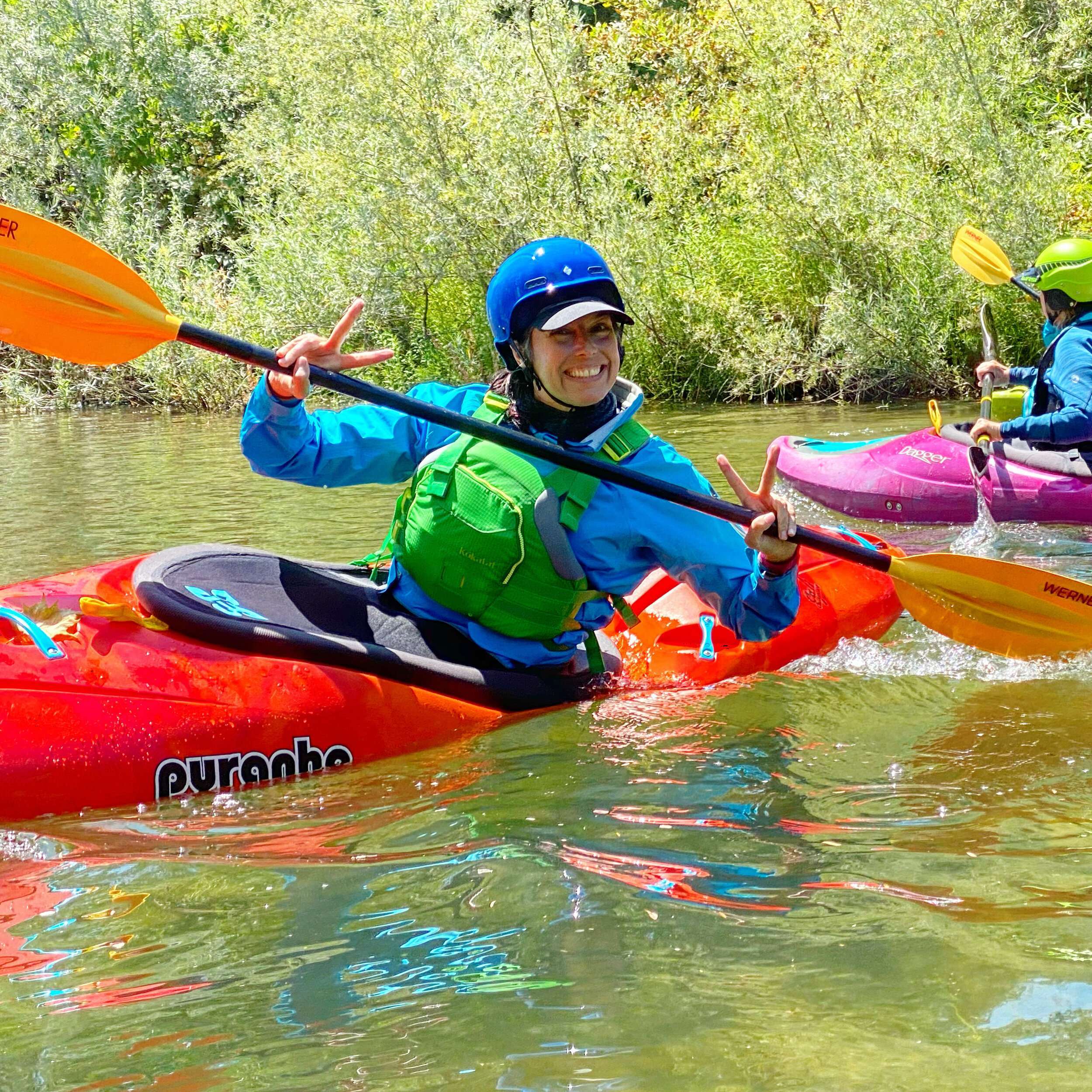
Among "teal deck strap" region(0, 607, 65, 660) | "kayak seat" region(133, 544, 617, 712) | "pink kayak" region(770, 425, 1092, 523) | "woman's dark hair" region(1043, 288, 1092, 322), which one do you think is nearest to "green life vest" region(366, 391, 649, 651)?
"kayak seat" region(133, 544, 617, 712)

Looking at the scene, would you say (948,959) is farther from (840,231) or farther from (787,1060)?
(840,231)

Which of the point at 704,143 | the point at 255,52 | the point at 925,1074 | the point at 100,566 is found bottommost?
the point at 925,1074

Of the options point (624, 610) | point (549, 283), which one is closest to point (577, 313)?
point (549, 283)

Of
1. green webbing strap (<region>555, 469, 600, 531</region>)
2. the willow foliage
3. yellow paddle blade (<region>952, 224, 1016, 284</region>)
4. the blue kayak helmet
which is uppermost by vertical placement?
the willow foliage

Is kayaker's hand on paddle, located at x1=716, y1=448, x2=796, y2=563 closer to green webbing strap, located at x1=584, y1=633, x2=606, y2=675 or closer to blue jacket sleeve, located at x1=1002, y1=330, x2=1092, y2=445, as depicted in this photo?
green webbing strap, located at x1=584, y1=633, x2=606, y2=675

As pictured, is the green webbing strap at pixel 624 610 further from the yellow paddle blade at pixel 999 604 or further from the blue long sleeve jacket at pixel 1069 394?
the blue long sleeve jacket at pixel 1069 394

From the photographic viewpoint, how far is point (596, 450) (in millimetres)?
2975

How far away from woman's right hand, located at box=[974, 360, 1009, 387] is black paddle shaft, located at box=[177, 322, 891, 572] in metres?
3.50

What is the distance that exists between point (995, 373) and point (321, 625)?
408 cm

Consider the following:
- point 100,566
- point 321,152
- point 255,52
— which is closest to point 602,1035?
point 100,566

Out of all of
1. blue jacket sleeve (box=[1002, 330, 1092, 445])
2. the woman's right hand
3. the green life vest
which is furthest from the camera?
the woman's right hand

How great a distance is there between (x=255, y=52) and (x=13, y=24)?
161 inches

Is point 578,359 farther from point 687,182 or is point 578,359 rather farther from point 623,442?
point 687,182

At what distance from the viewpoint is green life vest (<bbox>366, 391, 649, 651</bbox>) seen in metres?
2.92
